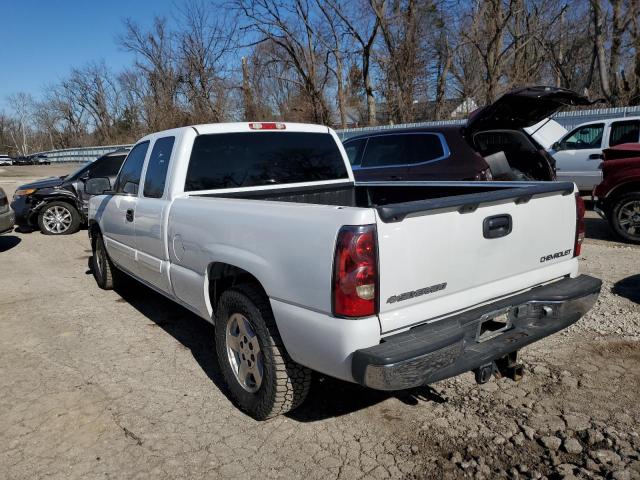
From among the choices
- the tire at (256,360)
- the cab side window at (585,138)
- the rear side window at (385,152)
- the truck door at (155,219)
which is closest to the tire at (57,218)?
the rear side window at (385,152)

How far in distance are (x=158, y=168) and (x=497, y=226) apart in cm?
281

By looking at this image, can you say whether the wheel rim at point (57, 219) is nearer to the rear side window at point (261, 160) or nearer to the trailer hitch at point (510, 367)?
the rear side window at point (261, 160)

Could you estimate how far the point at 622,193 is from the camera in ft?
24.3

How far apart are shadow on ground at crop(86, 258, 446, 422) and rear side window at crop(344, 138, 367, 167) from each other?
4.53 m

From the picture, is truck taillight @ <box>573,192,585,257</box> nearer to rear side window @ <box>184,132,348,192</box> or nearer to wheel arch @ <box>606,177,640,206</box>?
rear side window @ <box>184,132,348,192</box>

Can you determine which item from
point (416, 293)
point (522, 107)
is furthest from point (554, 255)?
point (522, 107)

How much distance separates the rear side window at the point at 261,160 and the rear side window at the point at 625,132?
7.77 metres

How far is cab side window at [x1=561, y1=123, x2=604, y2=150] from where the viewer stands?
A: 10.3 metres

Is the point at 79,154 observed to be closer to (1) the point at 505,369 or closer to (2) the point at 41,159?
(2) the point at 41,159

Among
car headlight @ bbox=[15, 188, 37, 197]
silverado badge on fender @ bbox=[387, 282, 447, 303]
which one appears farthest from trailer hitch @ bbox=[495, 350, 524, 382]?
car headlight @ bbox=[15, 188, 37, 197]

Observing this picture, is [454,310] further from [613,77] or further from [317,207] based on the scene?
[613,77]

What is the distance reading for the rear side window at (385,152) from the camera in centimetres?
808

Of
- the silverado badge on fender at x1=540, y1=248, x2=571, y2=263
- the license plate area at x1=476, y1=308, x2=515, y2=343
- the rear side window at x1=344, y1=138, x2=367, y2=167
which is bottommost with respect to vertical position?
the license plate area at x1=476, y1=308, x2=515, y2=343

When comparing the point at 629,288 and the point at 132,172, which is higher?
the point at 132,172
